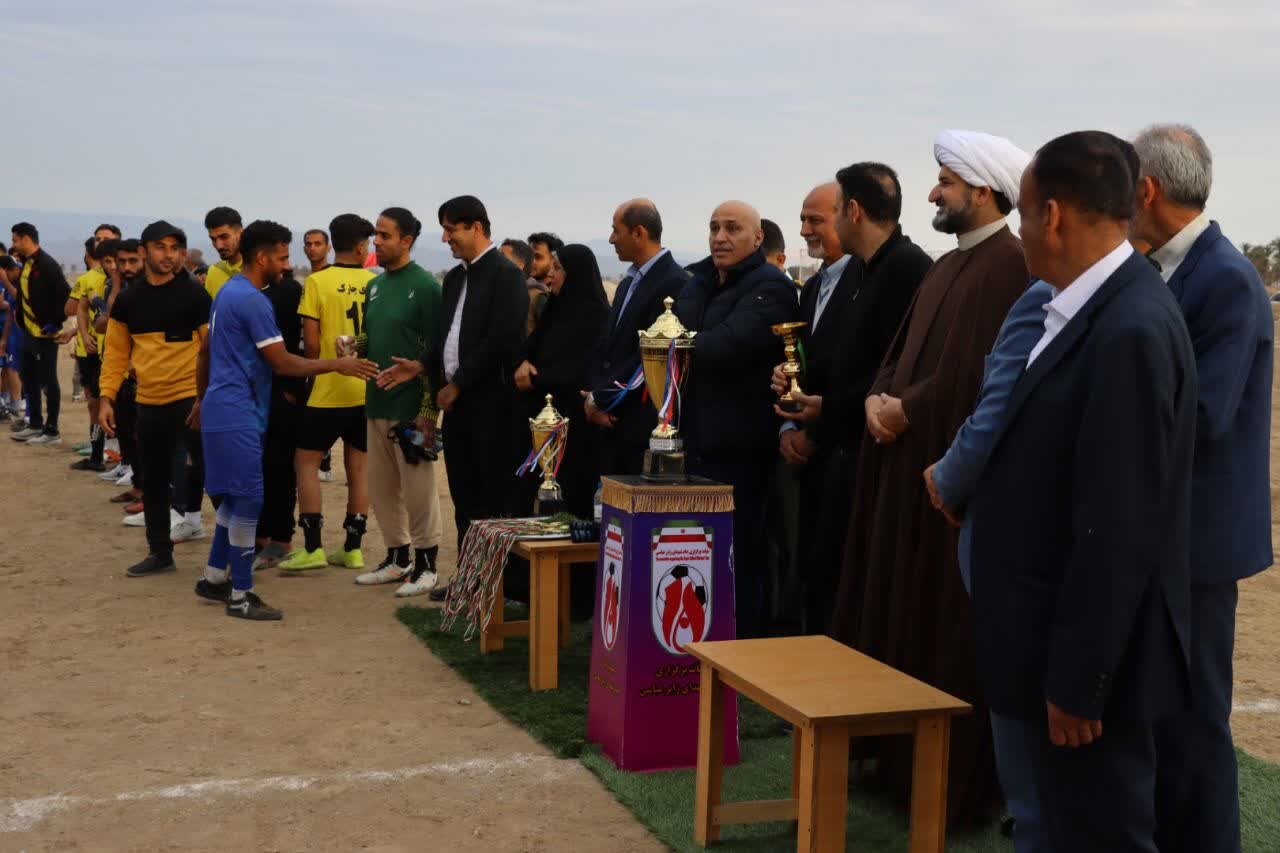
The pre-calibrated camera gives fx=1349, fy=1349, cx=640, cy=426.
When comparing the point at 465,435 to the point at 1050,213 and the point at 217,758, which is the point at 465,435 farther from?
the point at 1050,213

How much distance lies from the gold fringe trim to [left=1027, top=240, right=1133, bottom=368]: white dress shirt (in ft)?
7.37

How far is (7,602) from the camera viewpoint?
25.4 ft

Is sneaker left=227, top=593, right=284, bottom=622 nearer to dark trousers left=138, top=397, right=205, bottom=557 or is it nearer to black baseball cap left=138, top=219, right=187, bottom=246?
dark trousers left=138, top=397, right=205, bottom=557

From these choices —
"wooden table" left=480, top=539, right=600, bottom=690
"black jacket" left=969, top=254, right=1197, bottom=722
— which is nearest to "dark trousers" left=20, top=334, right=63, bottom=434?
"wooden table" left=480, top=539, right=600, bottom=690

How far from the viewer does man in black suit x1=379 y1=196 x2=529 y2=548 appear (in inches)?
290

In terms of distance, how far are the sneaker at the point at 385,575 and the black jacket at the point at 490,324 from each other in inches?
56.6

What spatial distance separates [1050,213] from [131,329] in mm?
6729

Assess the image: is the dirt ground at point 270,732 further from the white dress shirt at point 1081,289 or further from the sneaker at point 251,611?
the white dress shirt at point 1081,289

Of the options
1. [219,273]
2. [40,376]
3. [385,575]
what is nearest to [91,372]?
[40,376]

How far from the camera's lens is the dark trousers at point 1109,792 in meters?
2.69

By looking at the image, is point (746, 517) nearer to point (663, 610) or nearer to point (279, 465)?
point (663, 610)

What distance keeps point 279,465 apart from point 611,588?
415 centimetres

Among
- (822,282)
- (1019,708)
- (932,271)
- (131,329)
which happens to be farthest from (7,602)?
(1019,708)

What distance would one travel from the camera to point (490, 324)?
7383mm
